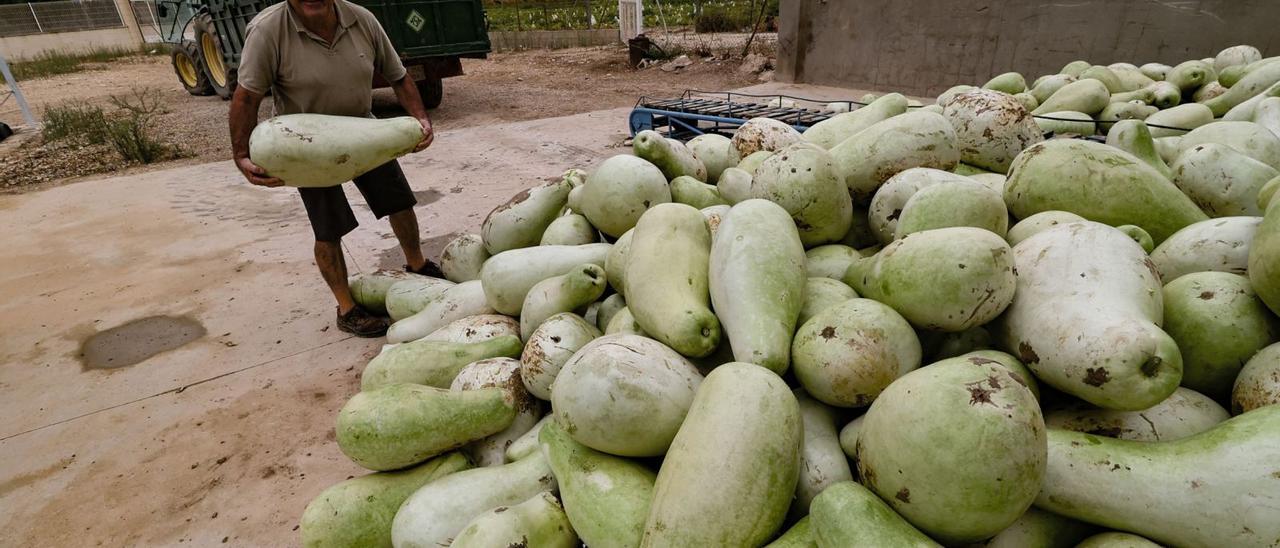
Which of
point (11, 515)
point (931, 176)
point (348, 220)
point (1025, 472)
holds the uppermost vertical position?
point (931, 176)

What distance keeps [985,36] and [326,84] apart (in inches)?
327

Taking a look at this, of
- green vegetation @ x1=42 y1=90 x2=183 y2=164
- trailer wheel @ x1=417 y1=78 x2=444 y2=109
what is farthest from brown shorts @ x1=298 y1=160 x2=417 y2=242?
trailer wheel @ x1=417 y1=78 x2=444 y2=109

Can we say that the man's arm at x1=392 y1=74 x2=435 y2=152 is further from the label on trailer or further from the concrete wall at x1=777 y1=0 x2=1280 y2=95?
the concrete wall at x1=777 y1=0 x2=1280 y2=95

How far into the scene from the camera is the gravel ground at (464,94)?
26.7 ft

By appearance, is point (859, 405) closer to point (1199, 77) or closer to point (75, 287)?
point (1199, 77)

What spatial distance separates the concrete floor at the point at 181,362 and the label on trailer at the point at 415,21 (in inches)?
155

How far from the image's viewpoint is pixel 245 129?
10.4 feet

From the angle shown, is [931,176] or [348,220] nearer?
[931,176]

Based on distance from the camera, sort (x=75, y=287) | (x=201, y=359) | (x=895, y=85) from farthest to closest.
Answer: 1. (x=895, y=85)
2. (x=75, y=287)
3. (x=201, y=359)

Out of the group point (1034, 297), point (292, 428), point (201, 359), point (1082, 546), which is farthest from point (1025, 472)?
point (201, 359)

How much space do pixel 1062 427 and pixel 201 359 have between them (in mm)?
4020

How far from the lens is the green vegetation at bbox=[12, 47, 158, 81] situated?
18.5m

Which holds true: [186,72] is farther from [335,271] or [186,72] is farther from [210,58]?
[335,271]

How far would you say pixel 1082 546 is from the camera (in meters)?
1.19
